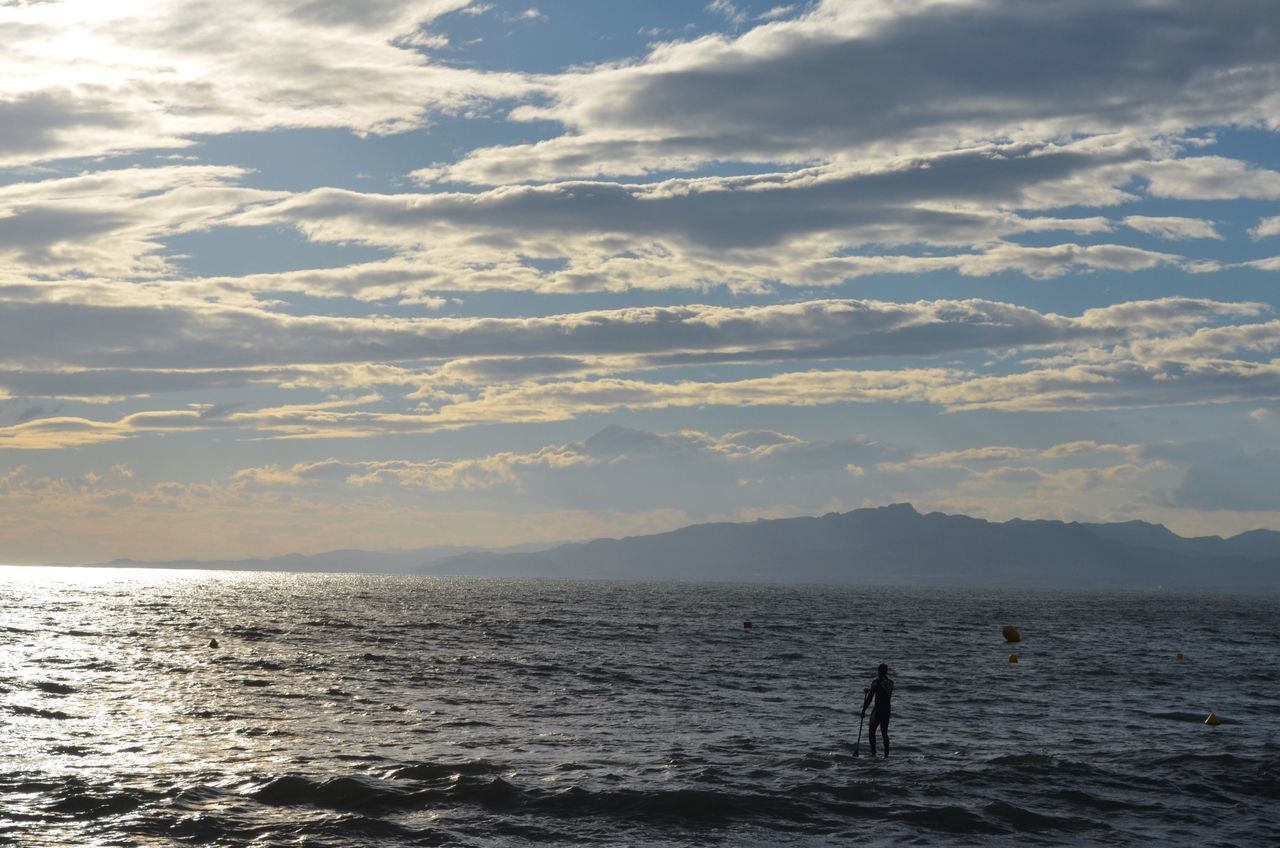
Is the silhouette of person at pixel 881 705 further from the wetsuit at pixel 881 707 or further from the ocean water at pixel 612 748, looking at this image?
the ocean water at pixel 612 748

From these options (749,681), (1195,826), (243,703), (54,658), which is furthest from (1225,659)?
(54,658)

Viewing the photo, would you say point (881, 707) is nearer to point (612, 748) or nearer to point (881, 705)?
point (881, 705)

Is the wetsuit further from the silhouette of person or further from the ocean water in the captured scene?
the ocean water

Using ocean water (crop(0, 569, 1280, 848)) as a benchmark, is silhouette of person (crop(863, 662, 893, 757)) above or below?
above

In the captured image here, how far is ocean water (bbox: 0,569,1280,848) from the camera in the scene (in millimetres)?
28281

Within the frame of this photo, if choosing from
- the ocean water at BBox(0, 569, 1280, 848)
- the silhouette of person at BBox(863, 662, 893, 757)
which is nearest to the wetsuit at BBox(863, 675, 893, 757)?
the silhouette of person at BBox(863, 662, 893, 757)

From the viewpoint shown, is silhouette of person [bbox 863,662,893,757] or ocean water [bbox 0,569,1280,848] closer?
ocean water [bbox 0,569,1280,848]

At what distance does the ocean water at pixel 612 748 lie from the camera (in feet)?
92.8

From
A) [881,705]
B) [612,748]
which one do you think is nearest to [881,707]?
[881,705]

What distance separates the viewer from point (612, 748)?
38.1m

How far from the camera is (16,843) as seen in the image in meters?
25.5

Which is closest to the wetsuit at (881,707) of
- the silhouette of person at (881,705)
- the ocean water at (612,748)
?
the silhouette of person at (881,705)

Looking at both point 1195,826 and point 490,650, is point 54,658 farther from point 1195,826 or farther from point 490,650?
point 1195,826

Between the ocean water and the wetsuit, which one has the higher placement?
the wetsuit
